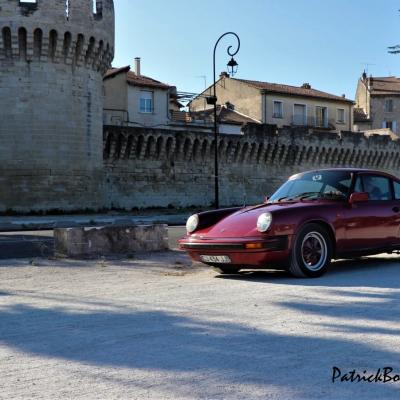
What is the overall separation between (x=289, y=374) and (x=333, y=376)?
0.24m

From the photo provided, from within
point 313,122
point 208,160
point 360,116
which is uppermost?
point 360,116

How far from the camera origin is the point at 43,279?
7.34m

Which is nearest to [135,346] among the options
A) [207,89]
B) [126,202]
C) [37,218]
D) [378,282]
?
[378,282]

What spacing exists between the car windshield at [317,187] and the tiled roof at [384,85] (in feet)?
193

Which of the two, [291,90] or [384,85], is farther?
[384,85]

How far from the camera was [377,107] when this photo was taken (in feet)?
209

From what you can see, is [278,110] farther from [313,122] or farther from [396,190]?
[396,190]

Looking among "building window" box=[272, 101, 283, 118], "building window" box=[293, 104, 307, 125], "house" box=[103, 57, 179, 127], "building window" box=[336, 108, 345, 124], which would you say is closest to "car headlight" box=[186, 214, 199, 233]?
"house" box=[103, 57, 179, 127]

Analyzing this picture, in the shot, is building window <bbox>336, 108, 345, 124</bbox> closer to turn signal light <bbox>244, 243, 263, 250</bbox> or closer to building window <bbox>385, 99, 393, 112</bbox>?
building window <bbox>385, 99, 393, 112</bbox>

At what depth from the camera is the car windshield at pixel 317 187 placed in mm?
7625

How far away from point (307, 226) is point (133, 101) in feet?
113

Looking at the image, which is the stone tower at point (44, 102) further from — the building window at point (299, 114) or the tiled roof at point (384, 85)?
the tiled roof at point (384, 85)

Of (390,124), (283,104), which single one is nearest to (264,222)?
(283,104)

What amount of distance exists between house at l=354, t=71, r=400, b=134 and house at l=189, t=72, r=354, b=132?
935cm
